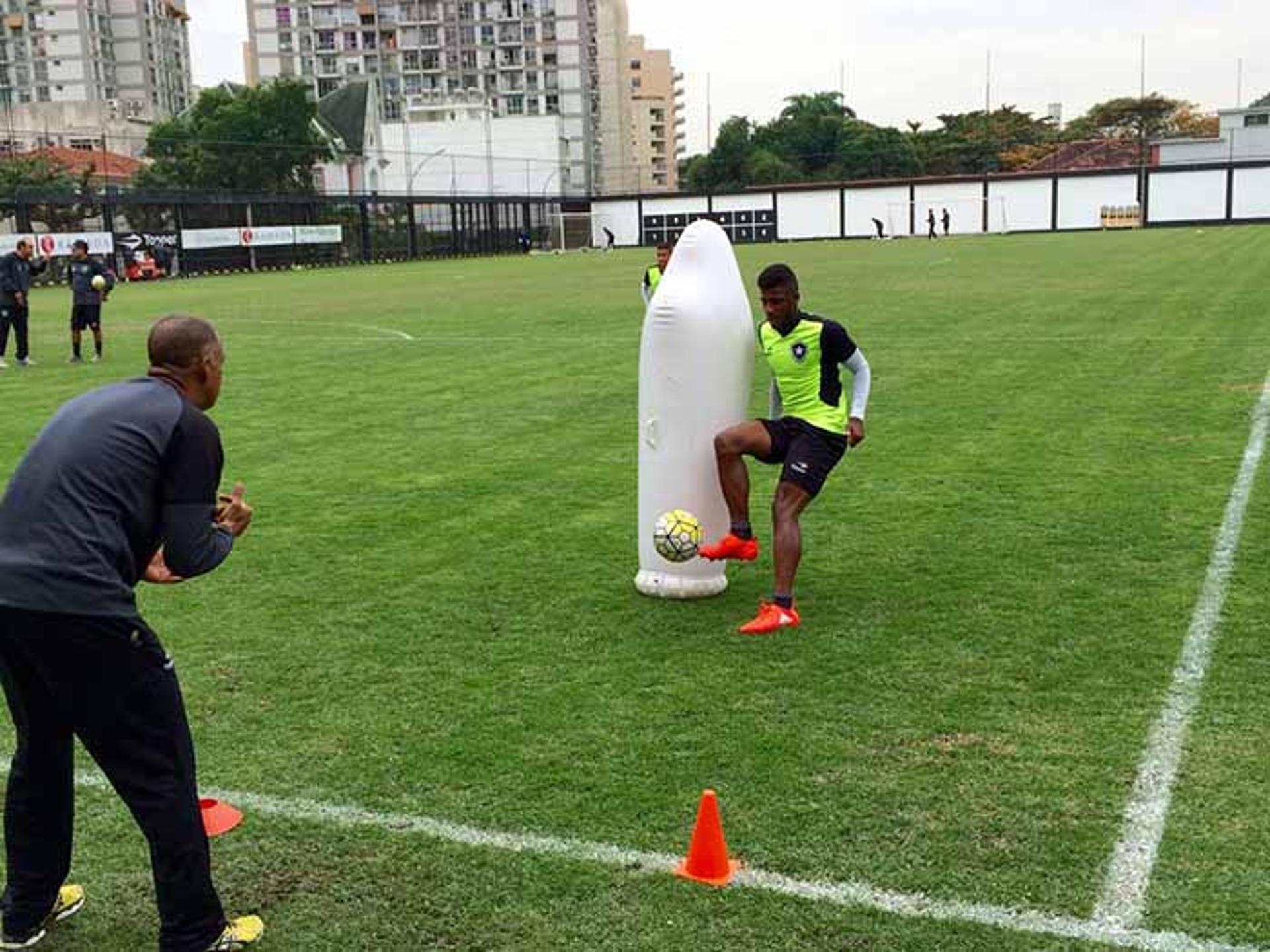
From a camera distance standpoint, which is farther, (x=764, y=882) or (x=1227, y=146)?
(x=1227, y=146)

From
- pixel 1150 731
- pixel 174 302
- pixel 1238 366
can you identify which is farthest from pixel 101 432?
pixel 174 302

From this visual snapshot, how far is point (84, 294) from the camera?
20.1 metres

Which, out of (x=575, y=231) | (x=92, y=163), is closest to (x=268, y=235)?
(x=92, y=163)

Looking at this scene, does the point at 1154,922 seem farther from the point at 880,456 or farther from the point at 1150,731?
the point at 880,456

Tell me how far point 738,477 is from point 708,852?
3.17m

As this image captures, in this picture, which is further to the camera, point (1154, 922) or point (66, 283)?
point (66, 283)

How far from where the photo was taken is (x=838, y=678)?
6016 mm

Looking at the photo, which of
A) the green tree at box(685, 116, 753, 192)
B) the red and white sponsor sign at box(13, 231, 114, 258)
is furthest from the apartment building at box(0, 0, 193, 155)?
the red and white sponsor sign at box(13, 231, 114, 258)

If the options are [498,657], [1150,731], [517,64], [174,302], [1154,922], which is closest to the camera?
[1154,922]

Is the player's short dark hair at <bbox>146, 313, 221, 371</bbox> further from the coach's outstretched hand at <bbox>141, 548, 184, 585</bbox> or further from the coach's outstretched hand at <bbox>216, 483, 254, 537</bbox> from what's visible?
the coach's outstretched hand at <bbox>141, 548, 184, 585</bbox>

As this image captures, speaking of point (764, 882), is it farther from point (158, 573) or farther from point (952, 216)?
point (952, 216)

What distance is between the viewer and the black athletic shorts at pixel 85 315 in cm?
2025

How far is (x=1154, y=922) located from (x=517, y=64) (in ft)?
469

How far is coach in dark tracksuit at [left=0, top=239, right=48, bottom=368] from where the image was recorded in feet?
A: 65.1
